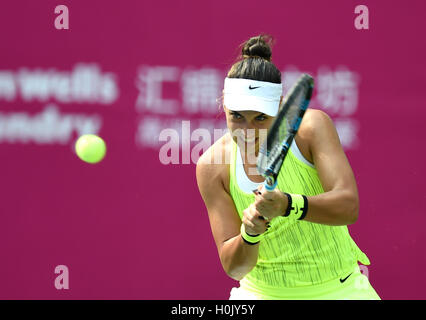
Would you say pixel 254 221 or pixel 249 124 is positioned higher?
pixel 249 124

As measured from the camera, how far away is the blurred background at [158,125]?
3811 mm

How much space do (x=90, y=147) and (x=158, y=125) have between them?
40 cm

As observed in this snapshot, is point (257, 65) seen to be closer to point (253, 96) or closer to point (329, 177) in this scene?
point (253, 96)

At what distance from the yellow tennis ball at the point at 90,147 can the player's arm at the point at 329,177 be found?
65.9 inches

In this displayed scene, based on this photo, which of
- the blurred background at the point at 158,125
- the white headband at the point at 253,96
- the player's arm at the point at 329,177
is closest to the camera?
the player's arm at the point at 329,177

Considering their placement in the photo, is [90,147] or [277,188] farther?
[90,147]

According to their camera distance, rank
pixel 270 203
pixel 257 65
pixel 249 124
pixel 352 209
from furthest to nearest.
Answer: pixel 257 65, pixel 249 124, pixel 352 209, pixel 270 203

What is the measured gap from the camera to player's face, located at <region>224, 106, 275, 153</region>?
2555 mm

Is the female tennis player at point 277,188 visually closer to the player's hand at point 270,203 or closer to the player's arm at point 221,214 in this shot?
the player's arm at point 221,214

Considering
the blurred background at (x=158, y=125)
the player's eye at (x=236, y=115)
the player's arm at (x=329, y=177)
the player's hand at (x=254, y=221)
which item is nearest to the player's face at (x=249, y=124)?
the player's eye at (x=236, y=115)

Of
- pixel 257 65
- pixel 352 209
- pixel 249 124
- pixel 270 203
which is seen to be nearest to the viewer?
pixel 270 203

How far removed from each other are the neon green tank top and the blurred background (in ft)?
3.96

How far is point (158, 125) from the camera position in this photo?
395 centimetres

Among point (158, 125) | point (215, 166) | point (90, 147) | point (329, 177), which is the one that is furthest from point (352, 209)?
Answer: point (90, 147)
